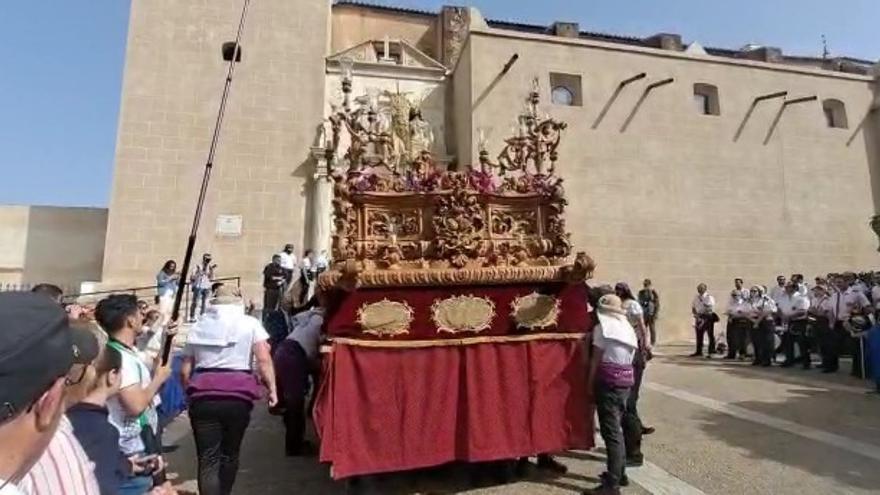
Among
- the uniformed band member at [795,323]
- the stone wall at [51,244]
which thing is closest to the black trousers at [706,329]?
the uniformed band member at [795,323]

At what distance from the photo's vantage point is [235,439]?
366cm

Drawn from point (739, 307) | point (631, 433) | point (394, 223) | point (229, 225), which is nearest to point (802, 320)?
point (739, 307)

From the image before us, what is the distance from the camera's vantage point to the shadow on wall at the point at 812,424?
4.66m

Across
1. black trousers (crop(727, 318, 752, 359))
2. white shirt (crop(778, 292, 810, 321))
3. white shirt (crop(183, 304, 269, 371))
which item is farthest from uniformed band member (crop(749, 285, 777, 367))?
white shirt (crop(183, 304, 269, 371))

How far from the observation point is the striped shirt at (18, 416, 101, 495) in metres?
1.31

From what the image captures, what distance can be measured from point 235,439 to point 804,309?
1060cm

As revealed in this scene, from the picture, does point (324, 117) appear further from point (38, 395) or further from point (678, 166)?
point (38, 395)

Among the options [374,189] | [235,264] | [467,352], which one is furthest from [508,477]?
[235,264]

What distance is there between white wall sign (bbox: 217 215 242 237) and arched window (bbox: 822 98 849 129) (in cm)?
2012

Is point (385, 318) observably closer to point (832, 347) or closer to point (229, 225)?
point (832, 347)

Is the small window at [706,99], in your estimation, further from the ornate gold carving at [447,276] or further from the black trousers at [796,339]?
the ornate gold carving at [447,276]

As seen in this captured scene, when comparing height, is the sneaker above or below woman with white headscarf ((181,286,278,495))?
below

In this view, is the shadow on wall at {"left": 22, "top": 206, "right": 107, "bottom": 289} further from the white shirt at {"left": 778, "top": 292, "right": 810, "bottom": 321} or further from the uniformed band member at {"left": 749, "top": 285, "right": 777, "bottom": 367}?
the white shirt at {"left": 778, "top": 292, "right": 810, "bottom": 321}

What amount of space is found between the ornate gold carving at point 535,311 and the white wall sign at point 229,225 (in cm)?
1352
